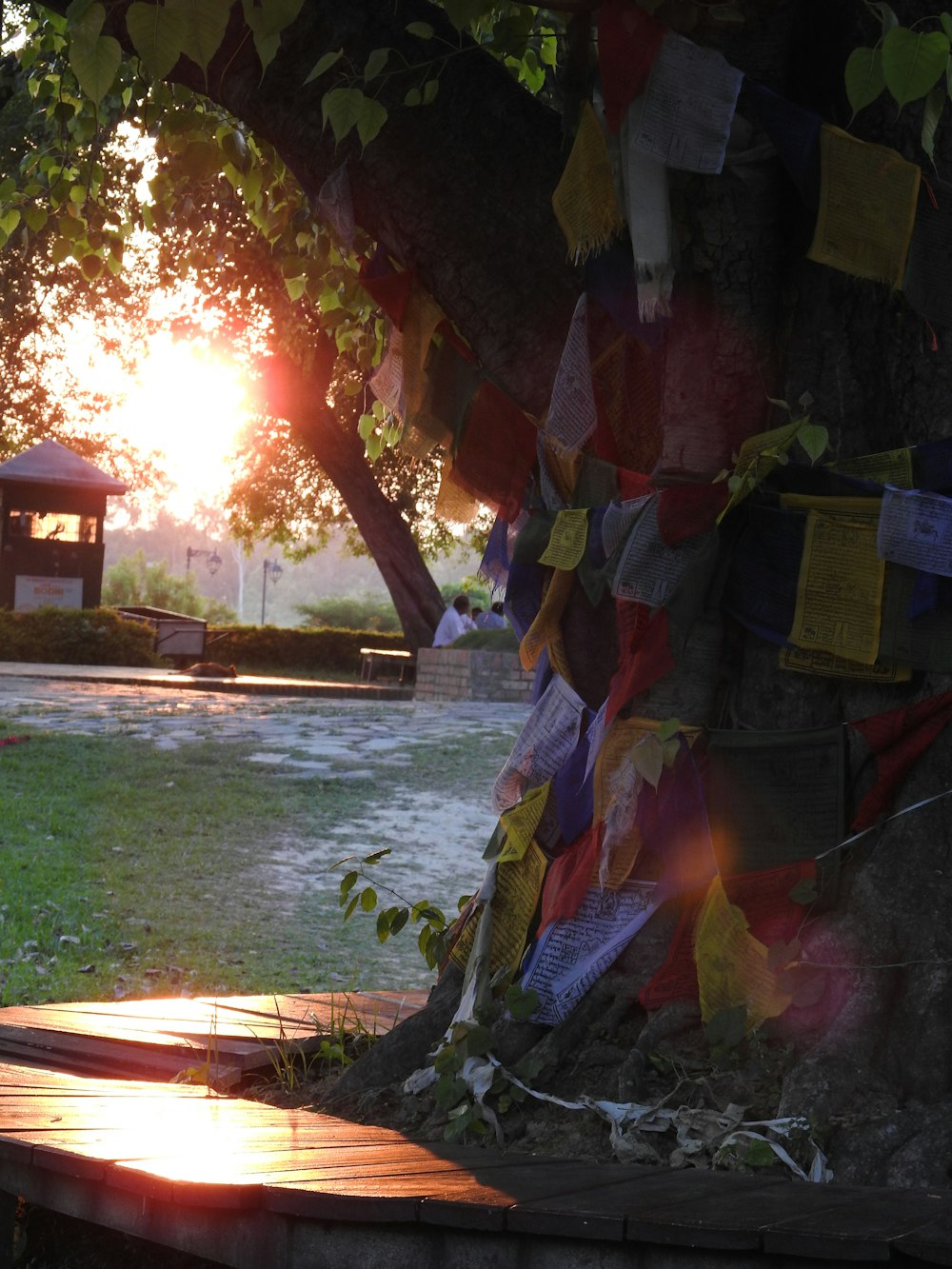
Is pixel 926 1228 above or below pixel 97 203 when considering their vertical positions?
below

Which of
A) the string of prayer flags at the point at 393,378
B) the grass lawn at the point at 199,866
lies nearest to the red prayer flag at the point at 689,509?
the string of prayer flags at the point at 393,378

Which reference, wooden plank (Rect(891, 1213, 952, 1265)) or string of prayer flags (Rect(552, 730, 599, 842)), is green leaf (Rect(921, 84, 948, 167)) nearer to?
string of prayer flags (Rect(552, 730, 599, 842))

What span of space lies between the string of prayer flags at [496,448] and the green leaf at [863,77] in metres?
1.22

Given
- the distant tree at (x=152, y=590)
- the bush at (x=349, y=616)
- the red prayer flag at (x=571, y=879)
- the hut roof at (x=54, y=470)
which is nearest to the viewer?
the red prayer flag at (x=571, y=879)

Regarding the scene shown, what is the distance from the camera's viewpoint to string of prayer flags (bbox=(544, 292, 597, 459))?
329cm

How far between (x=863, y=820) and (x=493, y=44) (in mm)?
2107

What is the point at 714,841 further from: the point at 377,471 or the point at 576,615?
the point at 377,471

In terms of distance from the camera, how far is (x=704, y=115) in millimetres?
2875

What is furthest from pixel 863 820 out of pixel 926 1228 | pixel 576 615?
pixel 926 1228

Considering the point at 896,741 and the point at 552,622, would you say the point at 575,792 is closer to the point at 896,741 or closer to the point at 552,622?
the point at 552,622

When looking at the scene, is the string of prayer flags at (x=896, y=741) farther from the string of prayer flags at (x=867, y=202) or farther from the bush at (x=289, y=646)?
the bush at (x=289, y=646)

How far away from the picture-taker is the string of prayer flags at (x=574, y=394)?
329cm

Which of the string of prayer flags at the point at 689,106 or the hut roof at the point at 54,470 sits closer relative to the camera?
the string of prayer flags at the point at 689,106

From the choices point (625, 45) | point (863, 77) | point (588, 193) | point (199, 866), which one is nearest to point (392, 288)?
point (588, 193)
